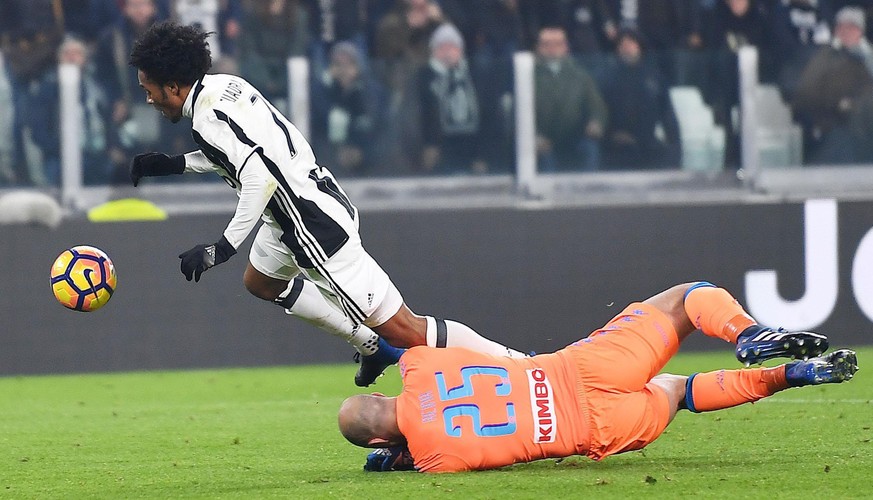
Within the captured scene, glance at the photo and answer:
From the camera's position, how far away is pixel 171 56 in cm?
643

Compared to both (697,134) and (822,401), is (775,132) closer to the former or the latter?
(697,134)

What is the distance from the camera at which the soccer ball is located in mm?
6852

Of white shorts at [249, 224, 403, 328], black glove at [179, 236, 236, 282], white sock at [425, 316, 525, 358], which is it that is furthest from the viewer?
white sock at [425, 316, 525, 358]

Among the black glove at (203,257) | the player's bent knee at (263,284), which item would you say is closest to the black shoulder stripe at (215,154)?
the black glove at (203,257)

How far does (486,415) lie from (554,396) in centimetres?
27

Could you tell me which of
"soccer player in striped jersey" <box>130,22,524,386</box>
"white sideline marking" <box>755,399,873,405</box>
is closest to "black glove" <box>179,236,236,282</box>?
"soccer player in striped jersey" <box>130,22,524,386</box>

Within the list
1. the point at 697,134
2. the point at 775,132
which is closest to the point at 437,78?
the point at 697,134

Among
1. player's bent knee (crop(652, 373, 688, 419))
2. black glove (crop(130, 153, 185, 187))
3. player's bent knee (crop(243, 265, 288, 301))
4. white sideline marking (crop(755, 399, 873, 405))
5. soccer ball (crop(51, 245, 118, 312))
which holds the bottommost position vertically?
white sideline marking (crop(755, 399, 873, 405))

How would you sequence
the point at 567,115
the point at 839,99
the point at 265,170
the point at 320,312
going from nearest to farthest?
the point at 265,170, the point at 320,312, the point at 567,115, the point at 839,99

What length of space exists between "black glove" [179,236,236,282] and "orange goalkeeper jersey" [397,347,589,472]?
134 cm

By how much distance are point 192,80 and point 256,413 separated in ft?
7.82

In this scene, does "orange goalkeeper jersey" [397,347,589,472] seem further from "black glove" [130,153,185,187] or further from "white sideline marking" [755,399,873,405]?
"white sideline marking" [755,399,873,405]

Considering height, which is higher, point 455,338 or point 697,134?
point 697,134

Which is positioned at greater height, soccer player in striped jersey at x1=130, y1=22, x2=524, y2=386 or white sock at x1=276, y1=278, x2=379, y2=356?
soccer player in striped jersey at x1=130, y1=22, x2=524, y2=386
